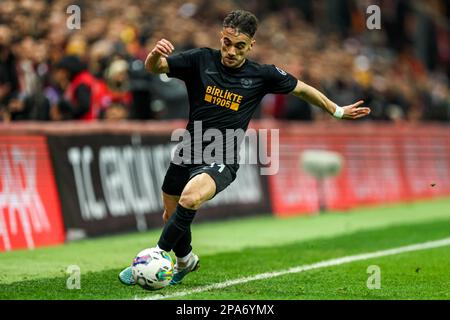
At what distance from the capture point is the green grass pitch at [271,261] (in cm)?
908

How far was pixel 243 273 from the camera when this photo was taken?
1059 centimetres

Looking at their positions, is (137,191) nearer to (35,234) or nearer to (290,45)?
(35,234)

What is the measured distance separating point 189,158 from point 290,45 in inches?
662

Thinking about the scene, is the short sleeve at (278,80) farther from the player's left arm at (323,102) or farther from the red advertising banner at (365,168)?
the red advertising banner at (365,168)

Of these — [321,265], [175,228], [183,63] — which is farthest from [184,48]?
[175,228]

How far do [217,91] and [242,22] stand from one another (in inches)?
28.2

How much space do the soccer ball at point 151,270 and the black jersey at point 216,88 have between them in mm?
1280

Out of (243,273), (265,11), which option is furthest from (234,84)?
(265,11)

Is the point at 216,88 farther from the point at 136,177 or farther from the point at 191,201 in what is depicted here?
the point at 136,177

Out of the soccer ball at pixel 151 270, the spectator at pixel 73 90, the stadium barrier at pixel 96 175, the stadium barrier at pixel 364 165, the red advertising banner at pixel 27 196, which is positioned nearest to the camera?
the soccer ball at pixel 151 270

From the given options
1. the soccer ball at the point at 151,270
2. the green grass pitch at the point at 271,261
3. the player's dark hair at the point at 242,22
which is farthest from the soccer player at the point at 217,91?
the green grass pitch at the point at 271,261

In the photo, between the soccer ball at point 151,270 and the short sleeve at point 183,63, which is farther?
the short sleeve at point 183,63

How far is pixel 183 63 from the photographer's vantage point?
31.2 feet

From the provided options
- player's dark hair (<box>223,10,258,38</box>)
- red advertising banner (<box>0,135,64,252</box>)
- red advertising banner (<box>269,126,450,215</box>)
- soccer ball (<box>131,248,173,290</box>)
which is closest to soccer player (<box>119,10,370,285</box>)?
player's dark hair (<box>223,10,258,38</box>)
